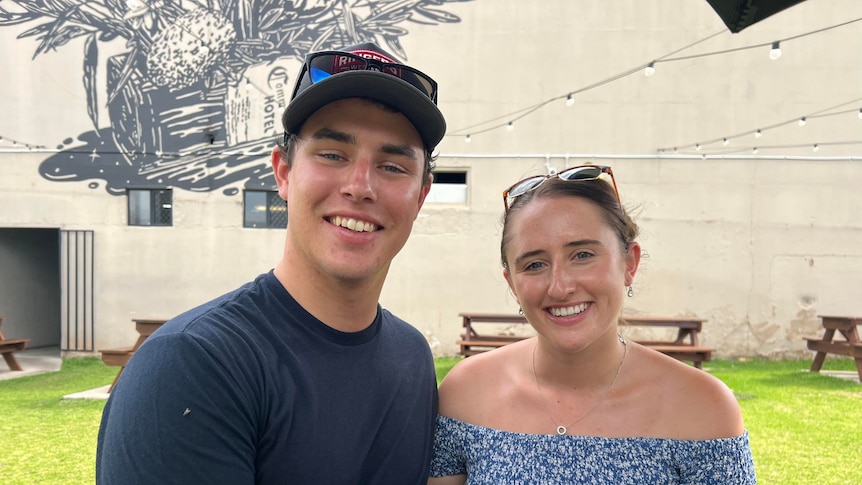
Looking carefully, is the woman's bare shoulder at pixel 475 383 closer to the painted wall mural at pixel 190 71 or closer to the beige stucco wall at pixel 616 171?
the beige stucco wall at pixel 616 171

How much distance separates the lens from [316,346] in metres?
1.41

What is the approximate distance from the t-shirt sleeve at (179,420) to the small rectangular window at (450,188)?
29.8ft

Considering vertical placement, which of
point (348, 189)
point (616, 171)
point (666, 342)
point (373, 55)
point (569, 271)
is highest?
point (616, 171)

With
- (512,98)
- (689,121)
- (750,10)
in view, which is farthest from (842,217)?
(750,10)

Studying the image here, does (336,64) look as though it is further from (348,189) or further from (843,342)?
(843,342)

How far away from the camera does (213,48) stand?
1039cm

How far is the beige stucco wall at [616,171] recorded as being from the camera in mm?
9750

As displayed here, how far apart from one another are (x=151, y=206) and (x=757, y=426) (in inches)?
378

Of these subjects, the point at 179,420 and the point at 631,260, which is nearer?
the point at 179,420

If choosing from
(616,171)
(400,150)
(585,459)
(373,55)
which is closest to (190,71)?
(616,171)

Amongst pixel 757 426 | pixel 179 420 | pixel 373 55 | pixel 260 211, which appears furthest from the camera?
pixel 260 211

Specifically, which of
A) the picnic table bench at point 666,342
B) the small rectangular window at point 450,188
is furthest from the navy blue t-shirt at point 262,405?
the small rectangular window at point 450,188

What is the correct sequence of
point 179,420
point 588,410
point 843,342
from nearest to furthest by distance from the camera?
point 179,420, point 588,410, point 843,342

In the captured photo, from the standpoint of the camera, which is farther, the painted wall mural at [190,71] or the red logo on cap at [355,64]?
the painted wall mural at [190,71]
